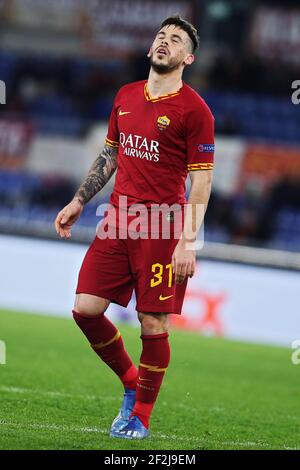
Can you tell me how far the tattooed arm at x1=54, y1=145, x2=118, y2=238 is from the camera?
6.03 m

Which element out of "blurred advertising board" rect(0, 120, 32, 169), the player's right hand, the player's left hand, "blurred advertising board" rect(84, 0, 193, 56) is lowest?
"blurred advertising board" rect(0, 120, 32, 169)

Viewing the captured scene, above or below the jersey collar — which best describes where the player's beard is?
above

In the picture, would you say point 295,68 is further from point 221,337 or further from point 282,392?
point 282,392

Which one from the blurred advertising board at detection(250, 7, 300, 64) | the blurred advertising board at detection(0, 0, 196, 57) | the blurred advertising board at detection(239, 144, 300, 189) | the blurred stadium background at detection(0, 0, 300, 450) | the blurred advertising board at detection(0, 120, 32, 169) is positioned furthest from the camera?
the blurred advertising board at detection(0, 0, 196, 57)

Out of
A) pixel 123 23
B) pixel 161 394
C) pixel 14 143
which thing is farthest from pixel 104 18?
pixel 161 394

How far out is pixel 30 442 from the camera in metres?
5.20

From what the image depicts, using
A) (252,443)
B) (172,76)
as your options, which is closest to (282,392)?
(252,443)

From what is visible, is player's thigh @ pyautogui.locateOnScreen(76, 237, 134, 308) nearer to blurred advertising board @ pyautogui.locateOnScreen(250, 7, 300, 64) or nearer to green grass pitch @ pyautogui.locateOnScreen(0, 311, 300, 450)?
green grass pitch @ pyautogui.locateOnScreen(0, 311, 300, 450)

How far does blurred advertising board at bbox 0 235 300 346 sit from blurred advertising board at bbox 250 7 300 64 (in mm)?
8523

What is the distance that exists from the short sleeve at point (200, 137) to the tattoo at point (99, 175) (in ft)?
2.21

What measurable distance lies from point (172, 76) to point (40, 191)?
13342 mm

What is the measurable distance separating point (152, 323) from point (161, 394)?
2.28 metres

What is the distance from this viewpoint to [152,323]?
5.91 m

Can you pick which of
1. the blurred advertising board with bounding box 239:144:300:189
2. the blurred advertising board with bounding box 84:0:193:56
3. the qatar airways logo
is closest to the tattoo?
the qatar airways logo
